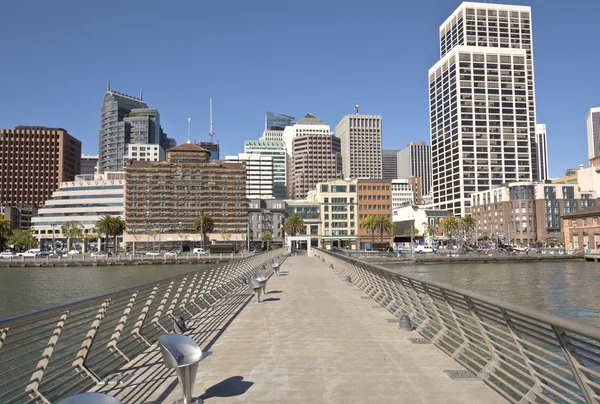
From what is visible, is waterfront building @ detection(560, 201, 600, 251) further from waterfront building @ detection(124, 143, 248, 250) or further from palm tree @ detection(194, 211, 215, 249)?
palm tree @ detection(194, 211, 215, 249)

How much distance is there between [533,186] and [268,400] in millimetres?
149652

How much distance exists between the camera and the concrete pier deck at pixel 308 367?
6.39 metres

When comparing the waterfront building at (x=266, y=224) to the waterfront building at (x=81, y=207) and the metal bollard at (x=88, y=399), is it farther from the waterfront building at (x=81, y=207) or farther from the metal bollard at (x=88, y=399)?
the metal bollard at (x=88, y=399)

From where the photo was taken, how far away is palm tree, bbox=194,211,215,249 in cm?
12347

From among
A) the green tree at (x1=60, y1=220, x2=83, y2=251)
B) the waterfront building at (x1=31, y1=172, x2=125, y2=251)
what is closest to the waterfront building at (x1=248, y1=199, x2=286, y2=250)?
the waterfront building at (x1=31, y1=172, x2=125, y2=251)

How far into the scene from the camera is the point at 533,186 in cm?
13912

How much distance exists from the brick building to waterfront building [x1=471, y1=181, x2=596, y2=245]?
33158mm

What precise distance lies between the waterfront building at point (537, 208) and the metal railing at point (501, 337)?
131526 millimetres

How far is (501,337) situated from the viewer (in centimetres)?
1096

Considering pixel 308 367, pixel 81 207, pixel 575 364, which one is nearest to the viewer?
pixel 575 364

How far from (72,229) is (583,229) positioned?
127520 mm

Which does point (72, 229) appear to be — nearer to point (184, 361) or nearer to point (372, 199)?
point (372, 199)

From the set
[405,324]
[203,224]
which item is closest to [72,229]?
[203,224]

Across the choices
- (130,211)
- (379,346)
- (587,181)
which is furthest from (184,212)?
(379,346)
